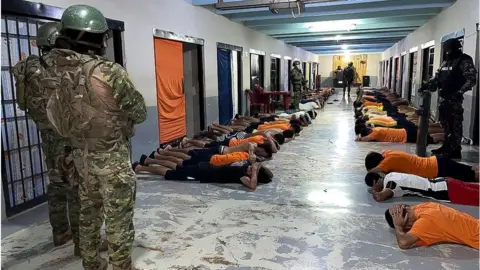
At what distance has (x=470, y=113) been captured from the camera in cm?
530

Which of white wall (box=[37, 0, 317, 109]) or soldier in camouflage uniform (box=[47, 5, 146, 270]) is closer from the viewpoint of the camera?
soldier in camouflage uniform (box=[47, 5, 146, 270])

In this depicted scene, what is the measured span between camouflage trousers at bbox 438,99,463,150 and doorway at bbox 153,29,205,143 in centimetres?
404

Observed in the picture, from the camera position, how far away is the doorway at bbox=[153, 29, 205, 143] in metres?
5.35

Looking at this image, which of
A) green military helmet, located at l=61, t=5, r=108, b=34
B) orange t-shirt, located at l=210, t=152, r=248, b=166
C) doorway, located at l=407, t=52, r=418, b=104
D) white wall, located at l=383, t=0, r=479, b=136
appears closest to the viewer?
green military helmet, located at l=61, t=5, r=108, b=34

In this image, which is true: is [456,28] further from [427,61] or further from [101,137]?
[101,137]

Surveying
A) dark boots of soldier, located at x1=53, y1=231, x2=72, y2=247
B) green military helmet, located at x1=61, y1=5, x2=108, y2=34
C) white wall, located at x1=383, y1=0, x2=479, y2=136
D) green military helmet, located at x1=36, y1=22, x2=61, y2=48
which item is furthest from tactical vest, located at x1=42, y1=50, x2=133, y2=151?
white wall, located at x1=383, y1=0, x2=479, y2=136

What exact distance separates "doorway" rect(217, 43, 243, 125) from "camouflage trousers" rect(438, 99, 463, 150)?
4.46 metres

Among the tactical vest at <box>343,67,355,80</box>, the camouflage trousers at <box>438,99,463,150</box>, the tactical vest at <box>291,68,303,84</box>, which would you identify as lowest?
the camouflage trousers at <box>438,99,463,150</box>

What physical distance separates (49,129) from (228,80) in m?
6.10

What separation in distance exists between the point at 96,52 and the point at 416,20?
9055mm

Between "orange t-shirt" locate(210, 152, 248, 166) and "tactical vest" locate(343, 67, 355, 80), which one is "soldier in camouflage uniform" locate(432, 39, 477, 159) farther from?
"tactical vest" locate(343, 67, 355, 80)

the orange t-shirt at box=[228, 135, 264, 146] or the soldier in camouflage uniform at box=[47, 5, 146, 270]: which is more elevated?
the soldier in camouflage uniform at box=[47, 5, 146, 270]

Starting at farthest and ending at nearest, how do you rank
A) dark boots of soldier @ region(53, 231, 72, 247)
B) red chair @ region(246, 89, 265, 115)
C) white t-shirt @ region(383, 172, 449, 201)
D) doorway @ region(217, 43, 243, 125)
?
red chair @ region(246, 89, 265, 115)
doorway @ region(217, 43, 243, 125)
white t-shirt @ region(383, 172, 449, 201)
dark boots of soldier @ region(53, 231, 72, 247)

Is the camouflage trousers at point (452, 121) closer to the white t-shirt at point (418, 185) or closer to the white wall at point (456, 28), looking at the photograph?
the white wall at point (456, 28)
